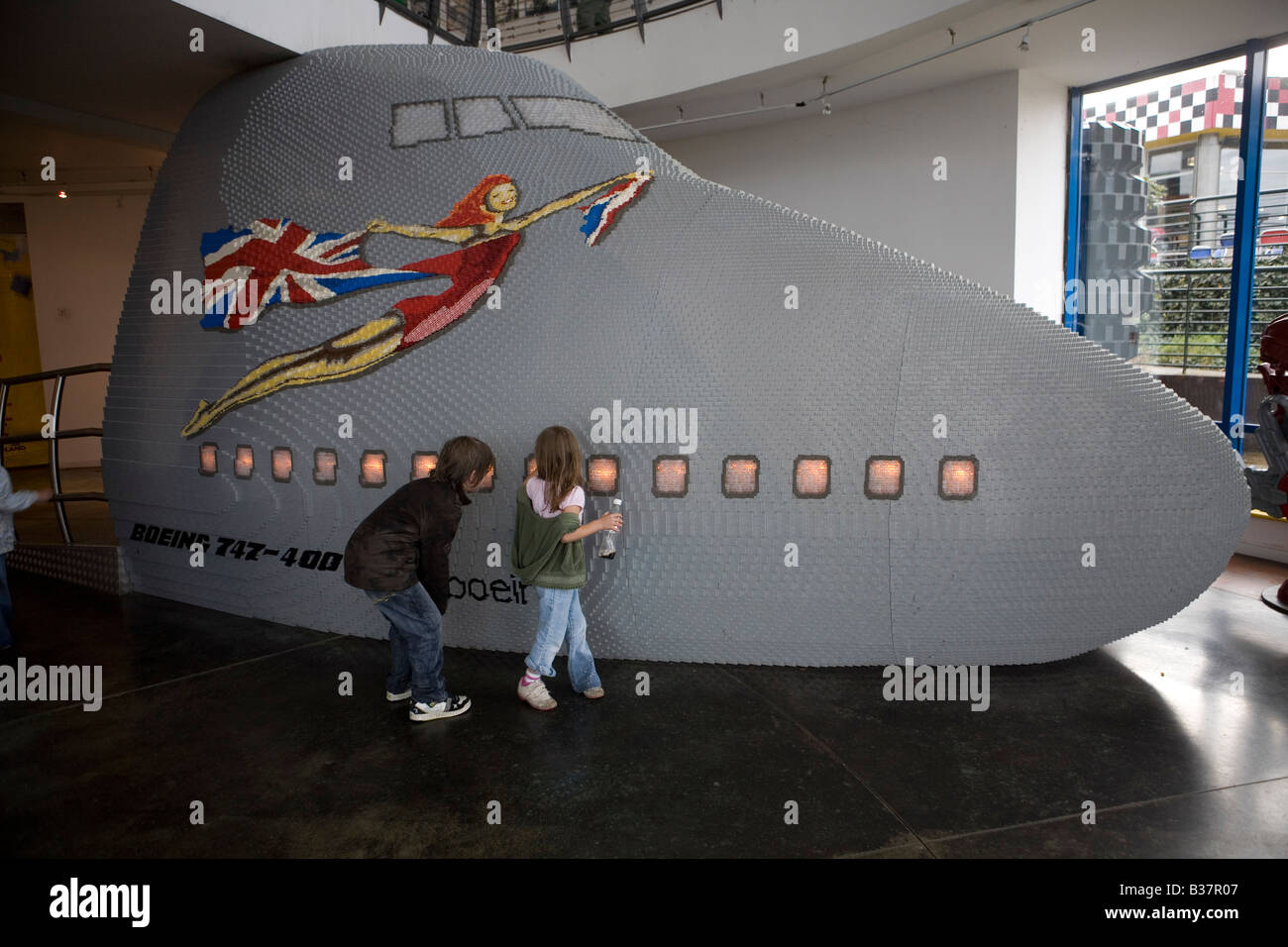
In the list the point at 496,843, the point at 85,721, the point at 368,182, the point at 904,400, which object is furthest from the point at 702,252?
the point at 85,721

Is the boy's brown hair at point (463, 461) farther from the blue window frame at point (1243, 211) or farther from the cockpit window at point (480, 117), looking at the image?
the blue window frame at point (1243, 211)

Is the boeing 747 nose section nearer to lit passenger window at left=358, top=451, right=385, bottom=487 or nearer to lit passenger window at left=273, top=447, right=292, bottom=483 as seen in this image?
lit passenger window at left=358, top=451, right=385, bottom=487

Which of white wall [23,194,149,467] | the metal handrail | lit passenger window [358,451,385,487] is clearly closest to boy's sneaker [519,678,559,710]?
lit passenger window [358,451,385,487]

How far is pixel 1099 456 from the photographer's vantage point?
525 cm

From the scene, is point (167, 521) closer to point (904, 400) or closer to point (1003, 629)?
point (904, 400)

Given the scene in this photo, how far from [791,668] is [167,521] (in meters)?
5.33

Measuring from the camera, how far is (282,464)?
6410 mm

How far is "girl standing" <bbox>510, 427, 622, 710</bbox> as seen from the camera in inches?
194

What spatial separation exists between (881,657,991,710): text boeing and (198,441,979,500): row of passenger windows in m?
1.12

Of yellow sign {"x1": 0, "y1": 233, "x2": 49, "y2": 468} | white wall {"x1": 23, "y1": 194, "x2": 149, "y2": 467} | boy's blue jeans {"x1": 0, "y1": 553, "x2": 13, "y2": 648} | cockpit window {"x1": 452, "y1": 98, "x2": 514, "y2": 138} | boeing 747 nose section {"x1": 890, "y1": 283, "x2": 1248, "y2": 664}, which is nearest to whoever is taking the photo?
boeing 747 nose section {"x1": 890, "y1": 283, "x2": 1248, "y2": 664}

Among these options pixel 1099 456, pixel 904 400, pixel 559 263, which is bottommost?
pixel 1099 456

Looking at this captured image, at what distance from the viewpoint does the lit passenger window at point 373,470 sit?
6047 mm

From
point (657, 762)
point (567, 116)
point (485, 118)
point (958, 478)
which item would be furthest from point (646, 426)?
point (485, 118)

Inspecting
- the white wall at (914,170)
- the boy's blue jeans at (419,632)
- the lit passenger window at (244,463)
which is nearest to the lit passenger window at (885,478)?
the boy's blue jeans at (419,632)
